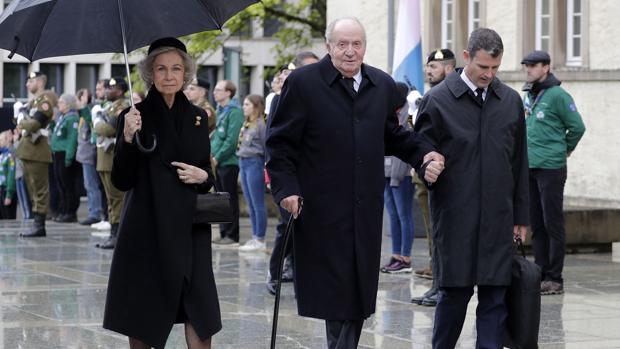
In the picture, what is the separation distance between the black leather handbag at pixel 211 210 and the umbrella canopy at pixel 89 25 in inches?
35.2

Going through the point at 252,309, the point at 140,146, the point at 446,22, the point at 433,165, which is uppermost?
the point at 446,22

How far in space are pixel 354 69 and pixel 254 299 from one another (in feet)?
16.2

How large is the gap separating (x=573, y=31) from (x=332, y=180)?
1401 centimetres

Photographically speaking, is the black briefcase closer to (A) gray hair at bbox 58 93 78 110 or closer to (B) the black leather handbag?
(B) the black leather handbag

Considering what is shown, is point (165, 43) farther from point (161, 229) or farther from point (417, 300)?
point (417, 300)

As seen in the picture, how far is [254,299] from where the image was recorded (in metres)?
12.0

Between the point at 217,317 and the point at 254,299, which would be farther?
the point at 254,299

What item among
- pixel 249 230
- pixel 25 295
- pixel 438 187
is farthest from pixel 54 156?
pixel 438 187

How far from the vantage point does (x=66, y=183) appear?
22.7m

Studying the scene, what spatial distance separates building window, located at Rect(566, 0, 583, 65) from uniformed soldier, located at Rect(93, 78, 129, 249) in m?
6.62

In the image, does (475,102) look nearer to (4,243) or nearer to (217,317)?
(217,317)

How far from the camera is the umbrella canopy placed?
24.5 feet

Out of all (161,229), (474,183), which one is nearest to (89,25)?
(161,229)

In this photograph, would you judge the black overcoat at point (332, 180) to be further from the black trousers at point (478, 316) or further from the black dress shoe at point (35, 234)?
the black dress shoe at point (35, 234)
